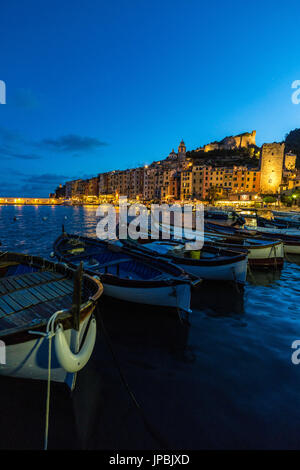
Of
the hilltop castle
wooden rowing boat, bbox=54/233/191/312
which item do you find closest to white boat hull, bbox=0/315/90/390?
wooden rowing boat, bbox=54/233/191/312

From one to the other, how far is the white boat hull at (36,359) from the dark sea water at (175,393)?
652 millimetres

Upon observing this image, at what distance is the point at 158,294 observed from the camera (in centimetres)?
888

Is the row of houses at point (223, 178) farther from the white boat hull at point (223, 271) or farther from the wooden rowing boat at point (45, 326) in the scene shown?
the wooden rowing boat at point (45, 326)

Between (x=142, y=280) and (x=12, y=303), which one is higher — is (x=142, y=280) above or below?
below

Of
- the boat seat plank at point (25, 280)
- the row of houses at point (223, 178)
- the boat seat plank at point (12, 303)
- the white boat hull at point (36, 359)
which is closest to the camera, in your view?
the white boat hull at point (36, 359)

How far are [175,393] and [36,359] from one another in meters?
3.54

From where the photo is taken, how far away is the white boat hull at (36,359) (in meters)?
4.73

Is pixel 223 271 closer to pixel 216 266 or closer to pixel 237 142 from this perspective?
pixel 216 266

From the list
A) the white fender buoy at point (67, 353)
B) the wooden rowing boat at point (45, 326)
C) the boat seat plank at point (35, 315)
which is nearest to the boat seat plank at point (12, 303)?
the wooden rowing boat at point (45, 326)

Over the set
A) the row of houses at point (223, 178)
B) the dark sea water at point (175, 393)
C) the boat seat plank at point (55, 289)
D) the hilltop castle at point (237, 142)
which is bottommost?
the dark sea water at point (175, 393)

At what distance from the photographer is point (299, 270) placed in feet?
56.4

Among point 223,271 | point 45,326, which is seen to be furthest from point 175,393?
point 223,271
